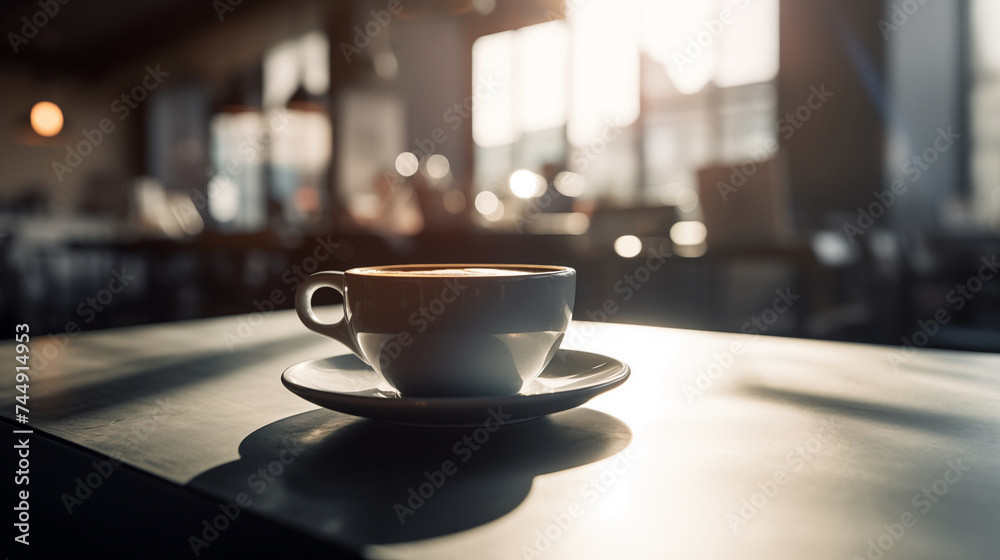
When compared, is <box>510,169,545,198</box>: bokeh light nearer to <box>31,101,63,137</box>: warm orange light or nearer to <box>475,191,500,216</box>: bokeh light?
<box>475,191,500,216</box>: bokeh light

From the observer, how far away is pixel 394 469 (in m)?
0.30

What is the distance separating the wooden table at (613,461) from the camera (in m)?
0.23

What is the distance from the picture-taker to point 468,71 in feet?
26.0

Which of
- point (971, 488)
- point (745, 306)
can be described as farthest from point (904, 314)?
point (971, 488)

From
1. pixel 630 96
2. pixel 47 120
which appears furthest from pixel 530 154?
pixel 47 120

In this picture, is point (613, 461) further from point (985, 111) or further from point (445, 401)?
point (985, 111)

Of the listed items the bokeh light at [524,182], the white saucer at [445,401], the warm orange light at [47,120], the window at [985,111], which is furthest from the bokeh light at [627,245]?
the warm orange light at [47,120]

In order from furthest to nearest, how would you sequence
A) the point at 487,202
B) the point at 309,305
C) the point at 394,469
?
the point at 487,202 < the point at 309,305 < the point at 394,469

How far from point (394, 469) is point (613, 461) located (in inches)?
4.0

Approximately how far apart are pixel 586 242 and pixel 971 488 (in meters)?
2.25

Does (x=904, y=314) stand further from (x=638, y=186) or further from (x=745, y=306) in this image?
(x=638, y=186)

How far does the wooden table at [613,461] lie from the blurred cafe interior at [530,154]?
4.73 ft

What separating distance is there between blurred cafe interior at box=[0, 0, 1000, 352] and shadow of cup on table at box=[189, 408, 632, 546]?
1.53 m

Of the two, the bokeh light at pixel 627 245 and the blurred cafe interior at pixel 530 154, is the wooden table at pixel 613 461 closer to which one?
the blurred cafe interior at pixel 530 154
